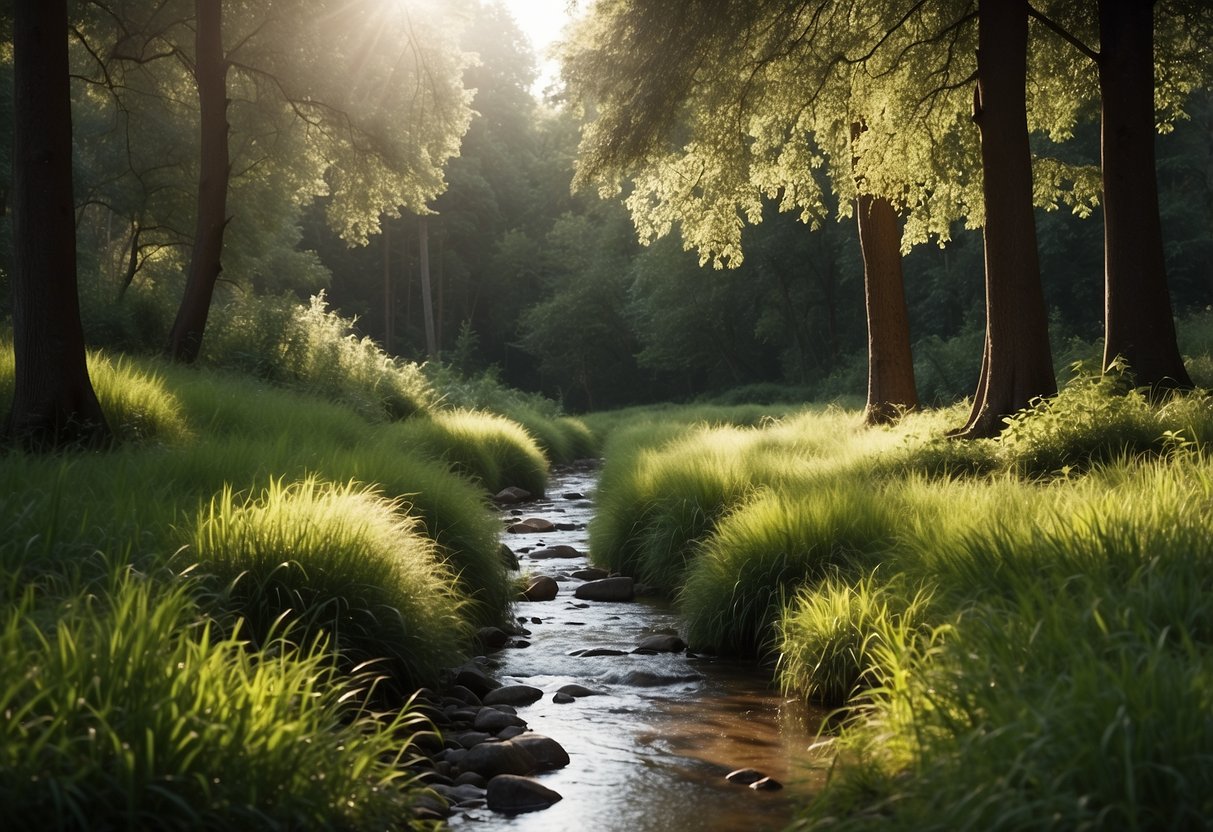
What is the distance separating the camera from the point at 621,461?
45.9 feet

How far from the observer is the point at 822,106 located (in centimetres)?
1293

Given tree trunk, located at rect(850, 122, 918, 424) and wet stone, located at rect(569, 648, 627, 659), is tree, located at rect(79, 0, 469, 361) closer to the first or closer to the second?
tree trunk, located at rect(850, 122, 918, 424)

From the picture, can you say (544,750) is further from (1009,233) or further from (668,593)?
(1009,233)

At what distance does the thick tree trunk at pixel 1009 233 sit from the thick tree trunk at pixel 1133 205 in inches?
31.0

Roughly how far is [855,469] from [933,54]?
6009 millimetres

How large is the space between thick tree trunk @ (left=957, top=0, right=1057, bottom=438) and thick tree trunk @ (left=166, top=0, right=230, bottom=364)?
9953 mm

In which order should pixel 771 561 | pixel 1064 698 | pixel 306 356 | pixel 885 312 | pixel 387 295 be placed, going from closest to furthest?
pixel 1064 698 → pixel 771 561 → pixel 885 312 → pixel 306 356 → pixel 387 295

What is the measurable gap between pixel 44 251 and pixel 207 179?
6.79 metres

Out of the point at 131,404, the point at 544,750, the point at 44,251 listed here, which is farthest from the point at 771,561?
the point at 44,251

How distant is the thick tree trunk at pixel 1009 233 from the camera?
10148 millimetres

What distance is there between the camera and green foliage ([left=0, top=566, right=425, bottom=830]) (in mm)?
2705

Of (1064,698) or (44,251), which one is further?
(44,251)

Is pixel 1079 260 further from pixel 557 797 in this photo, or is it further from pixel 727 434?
pixel 557 797

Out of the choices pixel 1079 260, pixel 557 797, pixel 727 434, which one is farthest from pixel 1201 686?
pixel 1079 260
